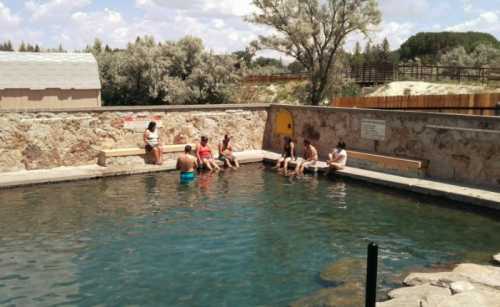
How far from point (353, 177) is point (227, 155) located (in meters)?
4.57

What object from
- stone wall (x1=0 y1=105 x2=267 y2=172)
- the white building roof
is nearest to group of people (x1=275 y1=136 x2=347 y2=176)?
stone wall (x1=0 y1=105 x2=267 y2=172)

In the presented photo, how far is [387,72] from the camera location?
43.0m

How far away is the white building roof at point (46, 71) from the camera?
106ft

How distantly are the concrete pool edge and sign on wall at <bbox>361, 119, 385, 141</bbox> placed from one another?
1400mm

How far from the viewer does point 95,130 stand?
17.3 metres

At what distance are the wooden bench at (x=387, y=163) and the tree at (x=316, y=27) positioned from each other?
20689mm

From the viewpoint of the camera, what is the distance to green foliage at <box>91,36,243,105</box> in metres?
37.2

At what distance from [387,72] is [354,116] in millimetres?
26976

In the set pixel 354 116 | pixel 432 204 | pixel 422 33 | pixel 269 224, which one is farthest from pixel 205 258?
pixel 422 33

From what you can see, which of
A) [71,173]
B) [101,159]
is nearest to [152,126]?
[101,159]

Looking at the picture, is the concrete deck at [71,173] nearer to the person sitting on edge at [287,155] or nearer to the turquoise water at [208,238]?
the turquoise water at [208,238]

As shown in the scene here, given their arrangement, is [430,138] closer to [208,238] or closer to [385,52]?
[208,238]

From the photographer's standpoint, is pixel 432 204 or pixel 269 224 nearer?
pixel 269 224

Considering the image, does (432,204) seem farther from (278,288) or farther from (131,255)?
(131,255)
